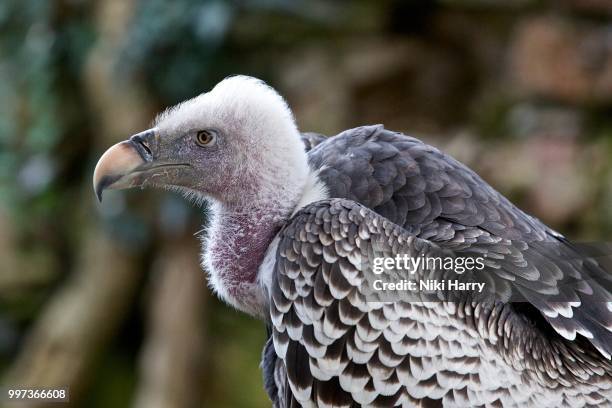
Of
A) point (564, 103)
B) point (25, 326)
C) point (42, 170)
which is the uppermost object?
point (564, 103)

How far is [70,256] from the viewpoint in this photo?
8.27m

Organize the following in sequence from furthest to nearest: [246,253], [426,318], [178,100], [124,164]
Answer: [178,100]
[246,253]
[124,164]
[426,318]

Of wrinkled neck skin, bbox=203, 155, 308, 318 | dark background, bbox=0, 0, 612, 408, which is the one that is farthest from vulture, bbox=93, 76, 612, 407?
dark background, bbox=0, 0, 612, 408

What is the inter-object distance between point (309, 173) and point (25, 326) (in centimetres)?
574

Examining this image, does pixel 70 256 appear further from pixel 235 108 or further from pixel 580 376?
pixel 580 376

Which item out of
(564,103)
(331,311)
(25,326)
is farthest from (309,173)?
(25,326)

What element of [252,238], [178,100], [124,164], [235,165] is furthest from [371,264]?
[178,100]

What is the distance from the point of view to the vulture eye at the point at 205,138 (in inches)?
133

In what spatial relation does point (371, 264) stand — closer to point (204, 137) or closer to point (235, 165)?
point (235, 165)

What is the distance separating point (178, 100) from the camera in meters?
7.50

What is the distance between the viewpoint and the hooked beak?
3.17 m

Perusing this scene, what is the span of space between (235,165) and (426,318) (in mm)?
940

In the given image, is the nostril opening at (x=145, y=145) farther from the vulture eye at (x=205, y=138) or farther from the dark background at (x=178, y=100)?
the dark background at (x=178, y=100)

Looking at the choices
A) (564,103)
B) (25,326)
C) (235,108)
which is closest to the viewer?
(235,108)
